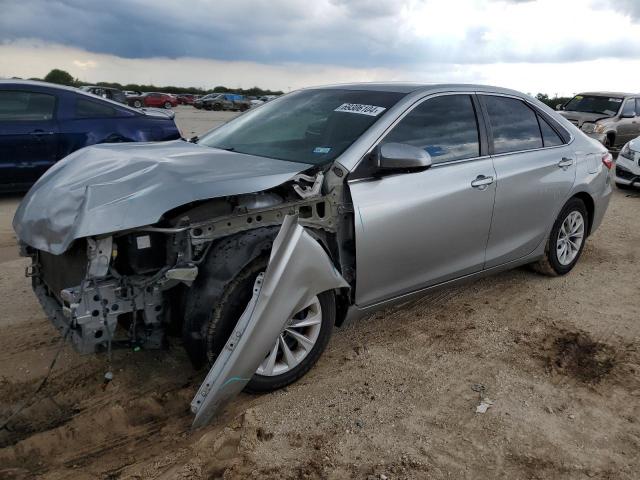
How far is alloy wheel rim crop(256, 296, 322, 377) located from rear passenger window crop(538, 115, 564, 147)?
2630 mm

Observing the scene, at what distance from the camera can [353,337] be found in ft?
12.3

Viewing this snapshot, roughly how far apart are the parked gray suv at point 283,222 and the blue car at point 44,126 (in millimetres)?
3588

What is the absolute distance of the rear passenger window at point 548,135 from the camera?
4508 millimetres

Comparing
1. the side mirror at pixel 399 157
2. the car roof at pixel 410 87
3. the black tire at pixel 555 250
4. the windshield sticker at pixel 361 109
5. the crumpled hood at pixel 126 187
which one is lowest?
the black tire at pixel 555 250

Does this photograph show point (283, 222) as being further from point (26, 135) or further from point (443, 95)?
point (26, 135)

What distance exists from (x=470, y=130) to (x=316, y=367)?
6.38 feet

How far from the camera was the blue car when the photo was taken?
6.70 m

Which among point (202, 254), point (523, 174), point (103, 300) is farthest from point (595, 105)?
point (103, 300)

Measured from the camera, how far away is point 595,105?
13844 mm

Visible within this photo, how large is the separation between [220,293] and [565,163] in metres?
3.23

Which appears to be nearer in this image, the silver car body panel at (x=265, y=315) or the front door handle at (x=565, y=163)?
the silver car body panel at (x=265, y=315)

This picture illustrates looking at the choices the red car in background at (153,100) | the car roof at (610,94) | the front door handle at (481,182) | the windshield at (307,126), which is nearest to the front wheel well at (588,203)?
the front door handle at (481,182)

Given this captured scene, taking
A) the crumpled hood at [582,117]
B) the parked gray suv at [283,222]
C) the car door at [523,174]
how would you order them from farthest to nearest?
the crumpled hood at [582,117] → the car door at [523,174] → the parked gray suv at [283,222]

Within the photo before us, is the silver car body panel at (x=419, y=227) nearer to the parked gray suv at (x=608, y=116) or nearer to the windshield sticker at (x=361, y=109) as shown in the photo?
the windshield sticker at (x=361, y=109)
